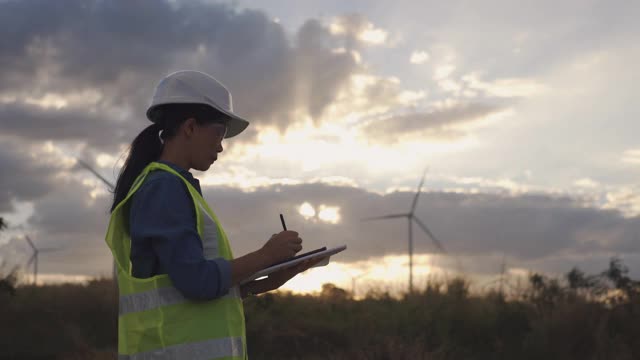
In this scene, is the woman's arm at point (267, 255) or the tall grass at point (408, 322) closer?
the woman's arm at point (267, 255)

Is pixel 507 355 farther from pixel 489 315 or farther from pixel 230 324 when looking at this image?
pixel 230 324

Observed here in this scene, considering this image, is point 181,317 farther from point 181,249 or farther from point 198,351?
point 181,249

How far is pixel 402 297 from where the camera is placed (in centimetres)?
2116

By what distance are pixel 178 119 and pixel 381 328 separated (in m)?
14.8

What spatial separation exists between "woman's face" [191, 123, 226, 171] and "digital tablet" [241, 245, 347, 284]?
0.54m

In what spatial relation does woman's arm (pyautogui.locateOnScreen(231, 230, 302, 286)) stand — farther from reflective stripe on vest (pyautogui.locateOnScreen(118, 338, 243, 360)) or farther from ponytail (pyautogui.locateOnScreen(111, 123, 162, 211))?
ponytail (pyautogui.locateOnScreen(111, 123, 162, 211))

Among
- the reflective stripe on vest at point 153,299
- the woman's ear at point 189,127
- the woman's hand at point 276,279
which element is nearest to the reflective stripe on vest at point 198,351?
the reflective stripe on vest at point 153,299

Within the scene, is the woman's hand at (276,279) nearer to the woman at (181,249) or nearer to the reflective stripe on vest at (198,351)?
the woman at (181,249)

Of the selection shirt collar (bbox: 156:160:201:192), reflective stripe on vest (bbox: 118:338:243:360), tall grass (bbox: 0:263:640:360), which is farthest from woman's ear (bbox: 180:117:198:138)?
tall grass (bbox: 0:263:640:360)

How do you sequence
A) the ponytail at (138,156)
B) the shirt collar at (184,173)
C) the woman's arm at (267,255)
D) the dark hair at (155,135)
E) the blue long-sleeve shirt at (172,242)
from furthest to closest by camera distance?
the ponytail at (138,156) → the dark hair at (155,135) → the shirt collar at (184,173) → the woman's arm at (267,255) → the blue long-sleeve shirt at (172,242)

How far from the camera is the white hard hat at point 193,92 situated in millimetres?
3752

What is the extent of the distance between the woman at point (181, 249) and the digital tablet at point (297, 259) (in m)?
0.06

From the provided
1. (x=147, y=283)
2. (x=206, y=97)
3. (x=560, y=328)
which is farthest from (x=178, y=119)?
(x=560, y=328)

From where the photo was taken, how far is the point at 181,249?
334 centimetres
